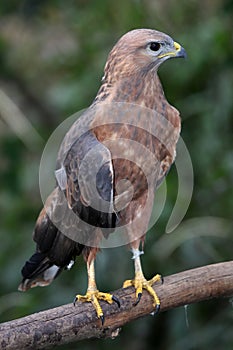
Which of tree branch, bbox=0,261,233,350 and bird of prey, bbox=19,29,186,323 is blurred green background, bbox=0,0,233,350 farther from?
tree branch, bbox=0,261,233,350

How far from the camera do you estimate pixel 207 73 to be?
4.72 m

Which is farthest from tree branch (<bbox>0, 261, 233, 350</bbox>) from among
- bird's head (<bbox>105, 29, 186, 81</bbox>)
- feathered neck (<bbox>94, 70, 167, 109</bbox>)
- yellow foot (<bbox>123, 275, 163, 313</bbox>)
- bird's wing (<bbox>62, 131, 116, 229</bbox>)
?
bird's head (<bbox>105, 29, 186, 81</bbox>)

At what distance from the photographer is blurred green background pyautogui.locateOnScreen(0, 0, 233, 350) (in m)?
4.39

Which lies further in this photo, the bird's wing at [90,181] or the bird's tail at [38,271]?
the bird's tail at [38,271]

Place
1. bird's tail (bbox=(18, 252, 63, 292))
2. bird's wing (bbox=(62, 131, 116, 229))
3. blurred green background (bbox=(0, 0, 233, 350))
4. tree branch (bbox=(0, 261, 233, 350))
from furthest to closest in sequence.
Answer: blurred green background (bbox=(0, 0, 233, 350)) → bird's tail (bbox=(18, 252, 63, 292)) → bird's wing (bbox=(62, 131, 116, 229)) → tree branch (bbox=(0, 261, 233, 350))

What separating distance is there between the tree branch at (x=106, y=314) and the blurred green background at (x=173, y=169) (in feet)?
3.07

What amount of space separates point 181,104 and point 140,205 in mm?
1396

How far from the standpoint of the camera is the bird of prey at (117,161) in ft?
10.9

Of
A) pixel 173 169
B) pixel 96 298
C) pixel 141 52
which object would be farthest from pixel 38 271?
pixel 173 169

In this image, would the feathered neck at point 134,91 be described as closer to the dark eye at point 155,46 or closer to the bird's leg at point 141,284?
the dark eye at point 155,46

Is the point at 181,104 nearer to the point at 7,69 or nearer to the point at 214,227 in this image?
the point at 214,227

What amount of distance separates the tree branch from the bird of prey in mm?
40

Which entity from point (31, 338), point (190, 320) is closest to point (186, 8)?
point (190, 320)

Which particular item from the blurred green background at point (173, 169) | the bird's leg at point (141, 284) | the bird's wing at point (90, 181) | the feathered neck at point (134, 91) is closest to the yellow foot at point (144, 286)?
the bird's leg at point (141, 284)
